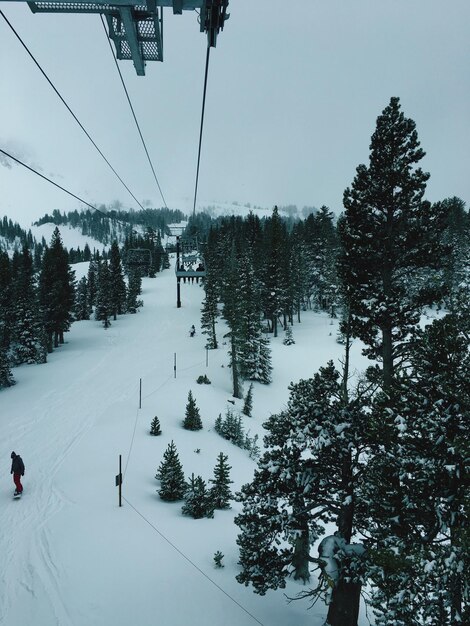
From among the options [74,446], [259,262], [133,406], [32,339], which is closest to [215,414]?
[133,406]

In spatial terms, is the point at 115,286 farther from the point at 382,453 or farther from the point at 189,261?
the point at 382,453

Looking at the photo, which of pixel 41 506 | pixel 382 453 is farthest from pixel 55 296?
pixel 382 453

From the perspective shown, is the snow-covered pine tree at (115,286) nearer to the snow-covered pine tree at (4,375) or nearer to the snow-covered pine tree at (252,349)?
the snow-covered pine tree at (252,349)

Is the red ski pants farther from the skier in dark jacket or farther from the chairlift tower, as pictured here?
the chairlift tower

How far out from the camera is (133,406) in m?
28.0

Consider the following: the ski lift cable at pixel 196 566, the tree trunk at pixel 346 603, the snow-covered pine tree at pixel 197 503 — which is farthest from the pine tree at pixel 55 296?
the tree trunk at pixel 346 603

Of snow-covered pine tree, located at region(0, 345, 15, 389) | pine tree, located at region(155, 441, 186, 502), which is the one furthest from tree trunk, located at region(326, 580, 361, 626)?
snow-covered pine tree, located at region(0, 345, 15, 389)

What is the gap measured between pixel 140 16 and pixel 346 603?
42.4 ft

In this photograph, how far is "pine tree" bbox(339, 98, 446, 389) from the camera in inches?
526

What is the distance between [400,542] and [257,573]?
182 inches

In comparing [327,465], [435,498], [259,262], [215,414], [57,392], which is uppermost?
[259,262]

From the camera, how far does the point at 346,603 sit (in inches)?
356

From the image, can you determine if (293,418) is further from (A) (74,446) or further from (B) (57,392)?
(B) (57,392)

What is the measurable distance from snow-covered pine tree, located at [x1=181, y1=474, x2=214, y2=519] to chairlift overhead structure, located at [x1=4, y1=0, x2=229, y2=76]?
14.7 meters
